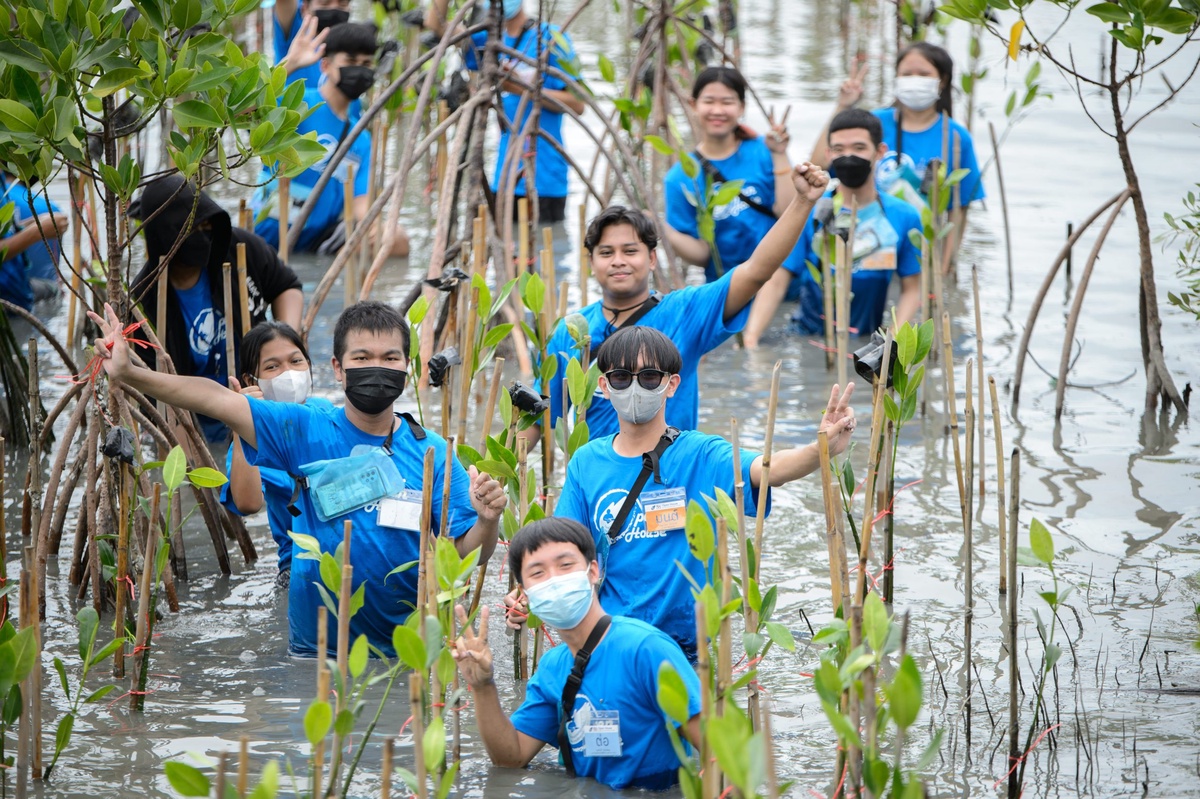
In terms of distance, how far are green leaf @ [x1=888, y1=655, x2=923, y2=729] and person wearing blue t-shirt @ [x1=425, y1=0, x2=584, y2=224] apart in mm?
4002

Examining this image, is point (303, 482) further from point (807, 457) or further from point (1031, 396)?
point (1031, 396)

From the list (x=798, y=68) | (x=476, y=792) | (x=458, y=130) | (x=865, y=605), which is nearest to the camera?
(x=865, y=605)

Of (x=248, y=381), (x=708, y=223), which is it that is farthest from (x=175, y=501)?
(x=708, y=223)

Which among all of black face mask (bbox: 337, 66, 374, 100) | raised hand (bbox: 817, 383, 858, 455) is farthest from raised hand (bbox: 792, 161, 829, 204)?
black face mask (bbox: 337, 66, 374, 100)

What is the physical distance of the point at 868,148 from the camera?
244 inches

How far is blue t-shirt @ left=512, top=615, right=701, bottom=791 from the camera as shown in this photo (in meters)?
2.83

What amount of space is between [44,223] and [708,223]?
10.2 ft

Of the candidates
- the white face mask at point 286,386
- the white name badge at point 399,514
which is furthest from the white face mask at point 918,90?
the white name badge at point 399,514

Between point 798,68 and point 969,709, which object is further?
point 798,68

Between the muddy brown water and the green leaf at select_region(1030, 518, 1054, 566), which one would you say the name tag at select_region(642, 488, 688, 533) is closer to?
the muddy brown water

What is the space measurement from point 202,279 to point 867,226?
3181 millimetres

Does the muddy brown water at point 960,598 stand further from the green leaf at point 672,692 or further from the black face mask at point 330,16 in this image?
the black face mask at point 330,16

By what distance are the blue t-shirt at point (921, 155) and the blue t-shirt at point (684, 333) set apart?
10.1ft

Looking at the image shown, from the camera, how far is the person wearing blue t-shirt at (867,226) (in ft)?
20.2
